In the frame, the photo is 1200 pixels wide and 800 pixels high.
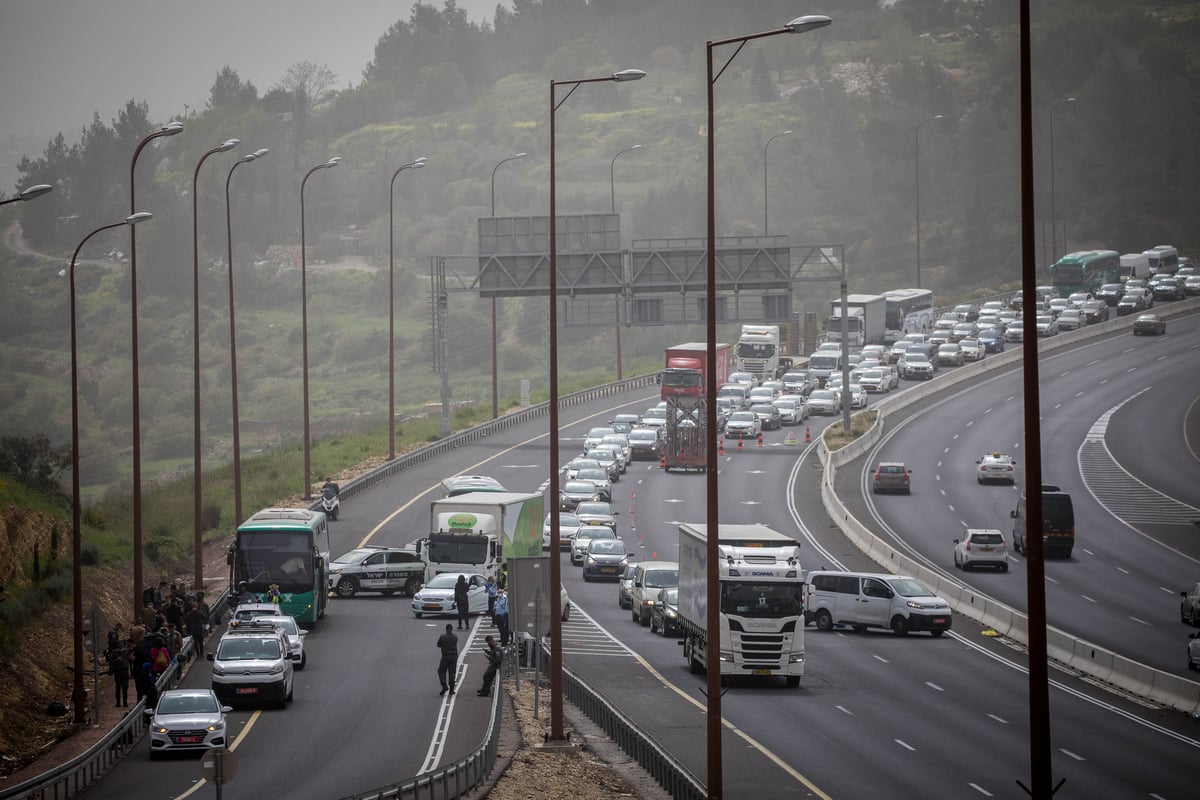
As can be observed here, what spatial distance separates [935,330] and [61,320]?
3913 inches

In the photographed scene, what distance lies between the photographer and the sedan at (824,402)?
299 ft

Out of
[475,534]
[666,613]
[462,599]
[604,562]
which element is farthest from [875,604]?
[475,534]

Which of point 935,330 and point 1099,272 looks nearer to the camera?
point 935,330

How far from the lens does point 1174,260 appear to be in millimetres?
135375

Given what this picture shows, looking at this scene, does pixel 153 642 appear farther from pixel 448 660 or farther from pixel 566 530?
pixel 566 530

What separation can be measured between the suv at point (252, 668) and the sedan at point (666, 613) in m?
13.3

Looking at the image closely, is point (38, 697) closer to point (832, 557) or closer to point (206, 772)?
point (206, 772)

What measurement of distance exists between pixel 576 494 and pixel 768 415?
25020 mm

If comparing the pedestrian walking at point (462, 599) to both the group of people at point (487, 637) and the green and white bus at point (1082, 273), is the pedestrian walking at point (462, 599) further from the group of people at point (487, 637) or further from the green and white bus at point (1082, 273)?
the green and white bus at point (1082, 273)

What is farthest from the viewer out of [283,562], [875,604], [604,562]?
[604,562]

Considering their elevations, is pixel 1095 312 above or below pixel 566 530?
above

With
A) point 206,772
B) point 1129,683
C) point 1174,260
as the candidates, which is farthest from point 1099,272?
point 206,772

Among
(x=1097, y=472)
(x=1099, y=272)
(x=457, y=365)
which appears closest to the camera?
(x=1097, y=472)

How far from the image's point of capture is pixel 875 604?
45.2 meters
